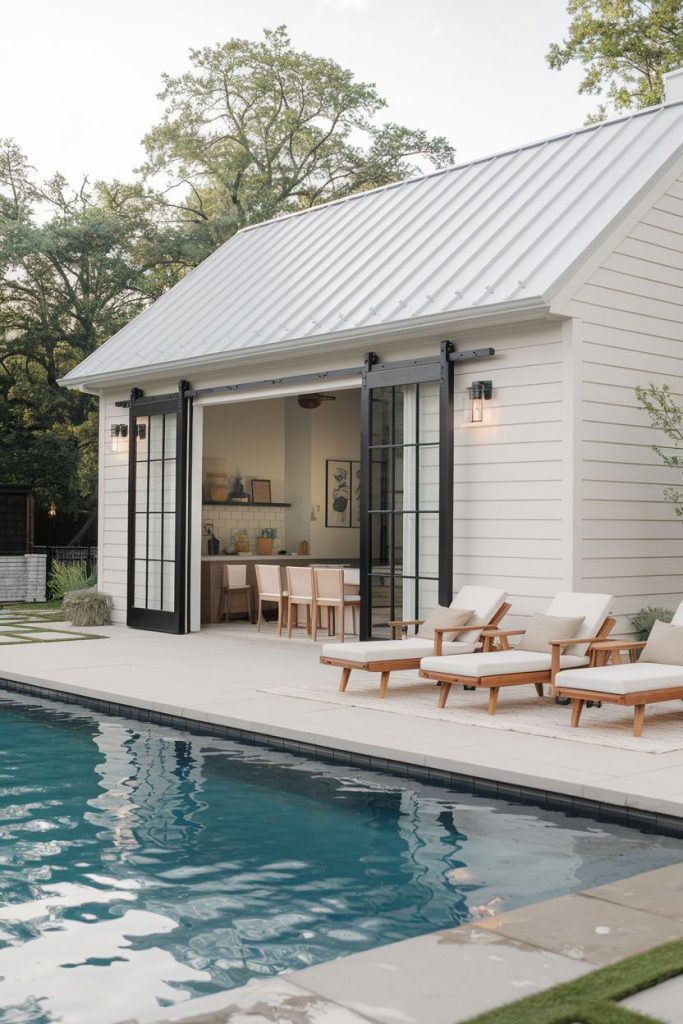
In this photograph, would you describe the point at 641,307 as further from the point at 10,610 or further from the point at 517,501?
the point at 10,610

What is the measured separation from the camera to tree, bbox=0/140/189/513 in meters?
21.4

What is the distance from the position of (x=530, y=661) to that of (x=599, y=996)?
4.73 meters

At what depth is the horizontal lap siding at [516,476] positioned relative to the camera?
30.4ft

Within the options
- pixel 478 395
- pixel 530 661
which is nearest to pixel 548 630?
pixel 530 661

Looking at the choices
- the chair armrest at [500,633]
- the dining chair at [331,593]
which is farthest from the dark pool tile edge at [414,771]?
the dining chair at [331,593]

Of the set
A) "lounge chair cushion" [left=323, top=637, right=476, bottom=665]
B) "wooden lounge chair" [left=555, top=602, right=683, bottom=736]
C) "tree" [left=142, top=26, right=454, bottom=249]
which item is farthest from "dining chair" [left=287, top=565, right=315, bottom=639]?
"tree" [left=142, top=26, right=454, bottom=249]

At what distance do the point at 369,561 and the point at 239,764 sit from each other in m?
4.42

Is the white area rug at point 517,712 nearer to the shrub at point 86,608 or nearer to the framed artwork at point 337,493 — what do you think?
the shrub at point 86,608

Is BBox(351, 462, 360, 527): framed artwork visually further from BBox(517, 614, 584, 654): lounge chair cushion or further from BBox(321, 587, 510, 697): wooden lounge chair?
BBox(517, 614, 584, 654): lounge chair cushion

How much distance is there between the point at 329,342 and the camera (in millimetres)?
10820

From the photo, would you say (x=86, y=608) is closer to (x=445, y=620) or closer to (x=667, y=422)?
(x=445, y=620)

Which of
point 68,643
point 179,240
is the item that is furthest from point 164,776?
point 179,240

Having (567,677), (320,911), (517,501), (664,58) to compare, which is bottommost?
(320,911)

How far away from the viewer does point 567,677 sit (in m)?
6.97
